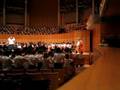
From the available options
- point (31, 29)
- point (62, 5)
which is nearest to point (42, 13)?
point (62, 5)

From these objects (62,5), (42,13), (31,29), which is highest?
(62,5)

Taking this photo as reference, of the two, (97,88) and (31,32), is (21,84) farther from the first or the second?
(31,32)

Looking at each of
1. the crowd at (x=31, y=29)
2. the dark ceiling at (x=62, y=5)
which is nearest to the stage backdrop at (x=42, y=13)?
the dark ceiling at (x=62, y=5)

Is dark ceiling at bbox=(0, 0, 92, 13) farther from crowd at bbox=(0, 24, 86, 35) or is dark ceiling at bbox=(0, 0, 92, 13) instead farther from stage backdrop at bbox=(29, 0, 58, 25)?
crowd at bbox=(0, 24, 86, 35)

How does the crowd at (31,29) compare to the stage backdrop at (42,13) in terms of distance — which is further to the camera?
the stage backdrop at (42,13)

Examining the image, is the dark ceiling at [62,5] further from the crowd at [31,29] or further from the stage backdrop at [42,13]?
the crowd at [31,29]

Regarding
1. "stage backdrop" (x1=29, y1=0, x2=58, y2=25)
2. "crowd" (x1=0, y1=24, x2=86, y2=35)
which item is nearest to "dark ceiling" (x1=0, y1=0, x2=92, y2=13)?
"stage backdrop" (x1=29, y1=0, x2=58, y2=25)

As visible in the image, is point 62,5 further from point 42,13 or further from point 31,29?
point 31,29

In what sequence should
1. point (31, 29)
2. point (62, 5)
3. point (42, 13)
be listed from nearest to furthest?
point (31, 29) → point (62, 5) → point (42, 13)

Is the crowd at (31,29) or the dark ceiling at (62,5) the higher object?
the dark ceiling at (62,5)

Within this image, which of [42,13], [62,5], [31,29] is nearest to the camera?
[31,29]

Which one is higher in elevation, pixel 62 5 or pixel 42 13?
pixel 62 5

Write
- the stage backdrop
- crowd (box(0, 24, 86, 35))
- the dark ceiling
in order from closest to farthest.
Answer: crowd (box(0, 24, 86, 35))
the dark ceiling
the stage backdrop

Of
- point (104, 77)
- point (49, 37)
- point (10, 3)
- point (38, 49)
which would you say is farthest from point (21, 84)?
point (10, 3)
